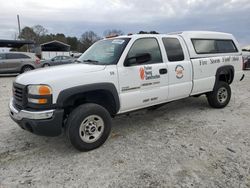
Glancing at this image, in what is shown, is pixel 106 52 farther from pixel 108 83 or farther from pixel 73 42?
pixel 73 42

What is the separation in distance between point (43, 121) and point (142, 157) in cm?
154

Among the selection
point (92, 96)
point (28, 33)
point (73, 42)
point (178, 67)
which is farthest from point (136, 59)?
point (73, 42)

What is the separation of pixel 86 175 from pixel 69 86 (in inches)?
49.6

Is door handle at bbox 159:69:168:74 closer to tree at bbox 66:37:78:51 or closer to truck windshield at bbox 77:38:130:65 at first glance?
truck windshield at bbox 77:38:130:65

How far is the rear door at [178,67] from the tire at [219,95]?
3.57 ft

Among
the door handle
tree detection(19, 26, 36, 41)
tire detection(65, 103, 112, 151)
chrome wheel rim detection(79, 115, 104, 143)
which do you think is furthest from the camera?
tree detection(19, 26, 36, 41)

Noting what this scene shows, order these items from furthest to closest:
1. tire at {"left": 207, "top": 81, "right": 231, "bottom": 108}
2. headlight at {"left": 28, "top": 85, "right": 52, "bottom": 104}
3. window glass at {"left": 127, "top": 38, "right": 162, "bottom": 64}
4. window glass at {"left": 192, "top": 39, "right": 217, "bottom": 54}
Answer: tire at {"left": 207, "top": 81, "right": 231, "bottom": 108}
window glass at {"left": 192, "top": 39, "right": 217, "bottom": 54}
window glass at {"left": 127, "top": 38, "right": 162, "bottom": 64}
headlight at {"left": 28, "top": 85, "right": 52, "bottom": 104}

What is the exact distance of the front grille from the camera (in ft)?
11.3

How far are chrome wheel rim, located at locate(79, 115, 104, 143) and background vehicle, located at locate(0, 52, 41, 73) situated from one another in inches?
485

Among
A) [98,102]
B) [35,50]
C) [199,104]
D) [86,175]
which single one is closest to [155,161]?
[86,175]

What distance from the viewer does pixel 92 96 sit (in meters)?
3.94

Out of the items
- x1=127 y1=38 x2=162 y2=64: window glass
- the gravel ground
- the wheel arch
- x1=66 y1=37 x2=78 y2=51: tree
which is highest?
x1=66 y1=37 x2=78 y2=51: tree

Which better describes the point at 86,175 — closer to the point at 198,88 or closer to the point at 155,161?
the point at 155,161

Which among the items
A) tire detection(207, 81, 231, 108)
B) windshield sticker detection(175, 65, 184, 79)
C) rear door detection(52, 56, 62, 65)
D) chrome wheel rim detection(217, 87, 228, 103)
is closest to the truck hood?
windshield sticker detection(175, 65, 184, 79)
